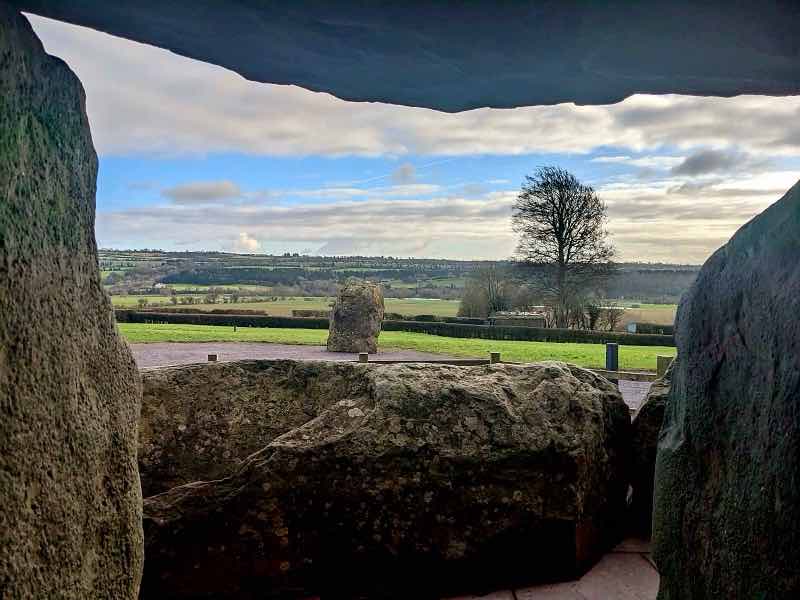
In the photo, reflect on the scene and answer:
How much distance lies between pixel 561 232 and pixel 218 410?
28.7m

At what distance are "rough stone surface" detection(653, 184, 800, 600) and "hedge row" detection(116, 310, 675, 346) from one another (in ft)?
70.7

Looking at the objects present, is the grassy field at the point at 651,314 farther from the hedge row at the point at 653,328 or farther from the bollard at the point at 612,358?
the bollard at the point at 612,358

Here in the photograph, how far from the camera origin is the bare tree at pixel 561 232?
3166 centimetres

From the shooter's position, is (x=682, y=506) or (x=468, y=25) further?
(x=682, y=506)

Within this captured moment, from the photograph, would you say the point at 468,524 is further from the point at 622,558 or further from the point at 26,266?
the point at 26,266

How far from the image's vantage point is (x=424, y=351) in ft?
72.9

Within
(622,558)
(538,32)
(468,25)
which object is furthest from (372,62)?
(622,558)

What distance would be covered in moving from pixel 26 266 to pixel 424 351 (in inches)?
790

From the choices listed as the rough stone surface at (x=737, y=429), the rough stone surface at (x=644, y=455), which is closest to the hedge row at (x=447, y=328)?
the rough stone surface at (x=644, y=455)

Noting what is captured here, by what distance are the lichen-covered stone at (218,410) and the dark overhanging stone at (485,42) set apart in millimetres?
2431

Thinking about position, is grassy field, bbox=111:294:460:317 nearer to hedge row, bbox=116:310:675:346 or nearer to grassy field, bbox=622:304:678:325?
hedge row, bbox=116:310:675:346

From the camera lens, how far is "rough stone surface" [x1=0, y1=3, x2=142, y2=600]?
87.7 inches

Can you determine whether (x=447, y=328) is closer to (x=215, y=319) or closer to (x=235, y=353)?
(x=235, y=353)

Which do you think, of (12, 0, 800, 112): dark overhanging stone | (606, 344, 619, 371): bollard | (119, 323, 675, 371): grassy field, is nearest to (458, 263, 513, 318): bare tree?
(119, 323, 675, 371): grassy field
